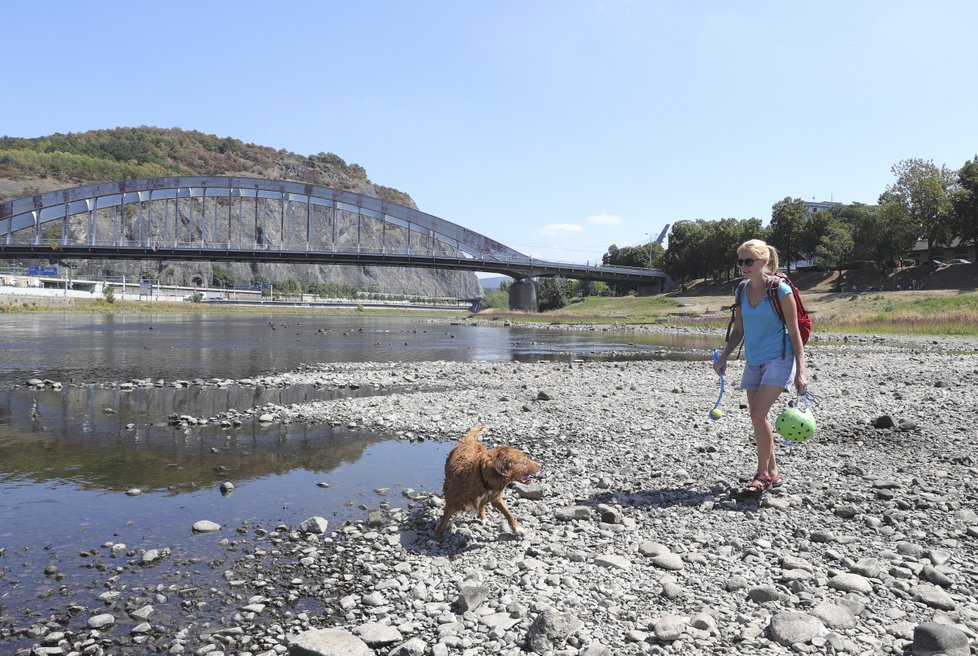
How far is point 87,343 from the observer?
2927cm

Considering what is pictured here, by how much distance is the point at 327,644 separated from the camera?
3639mm

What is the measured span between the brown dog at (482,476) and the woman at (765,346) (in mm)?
2538

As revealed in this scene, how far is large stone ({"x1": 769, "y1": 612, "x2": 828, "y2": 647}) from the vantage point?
3.61 meters

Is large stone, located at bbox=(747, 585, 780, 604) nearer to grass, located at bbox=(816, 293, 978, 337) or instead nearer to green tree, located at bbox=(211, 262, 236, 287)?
grass, located at bbox=(816, 293, 978, 337)

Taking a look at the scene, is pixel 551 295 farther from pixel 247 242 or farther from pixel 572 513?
pixel 572 513

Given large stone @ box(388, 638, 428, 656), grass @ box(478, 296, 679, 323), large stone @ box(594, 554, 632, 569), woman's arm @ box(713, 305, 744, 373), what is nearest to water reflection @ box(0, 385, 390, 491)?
large stone @ box(594, 554, 632, 569)

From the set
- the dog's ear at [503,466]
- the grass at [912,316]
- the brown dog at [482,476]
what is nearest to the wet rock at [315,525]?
the brown dog at [482,476]

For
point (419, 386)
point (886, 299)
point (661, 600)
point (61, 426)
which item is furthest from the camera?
point (886, 299)

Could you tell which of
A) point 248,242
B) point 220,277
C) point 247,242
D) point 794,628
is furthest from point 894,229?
point 220,277

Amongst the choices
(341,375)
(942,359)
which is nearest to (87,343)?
(341,375)

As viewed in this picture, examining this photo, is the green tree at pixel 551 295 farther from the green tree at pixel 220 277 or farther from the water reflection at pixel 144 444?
the green tree at pixel 220 277

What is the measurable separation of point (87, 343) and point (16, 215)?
356 ft

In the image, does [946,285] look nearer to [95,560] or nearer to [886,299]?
[886,299]

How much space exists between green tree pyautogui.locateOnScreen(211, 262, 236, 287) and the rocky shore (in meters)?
187
